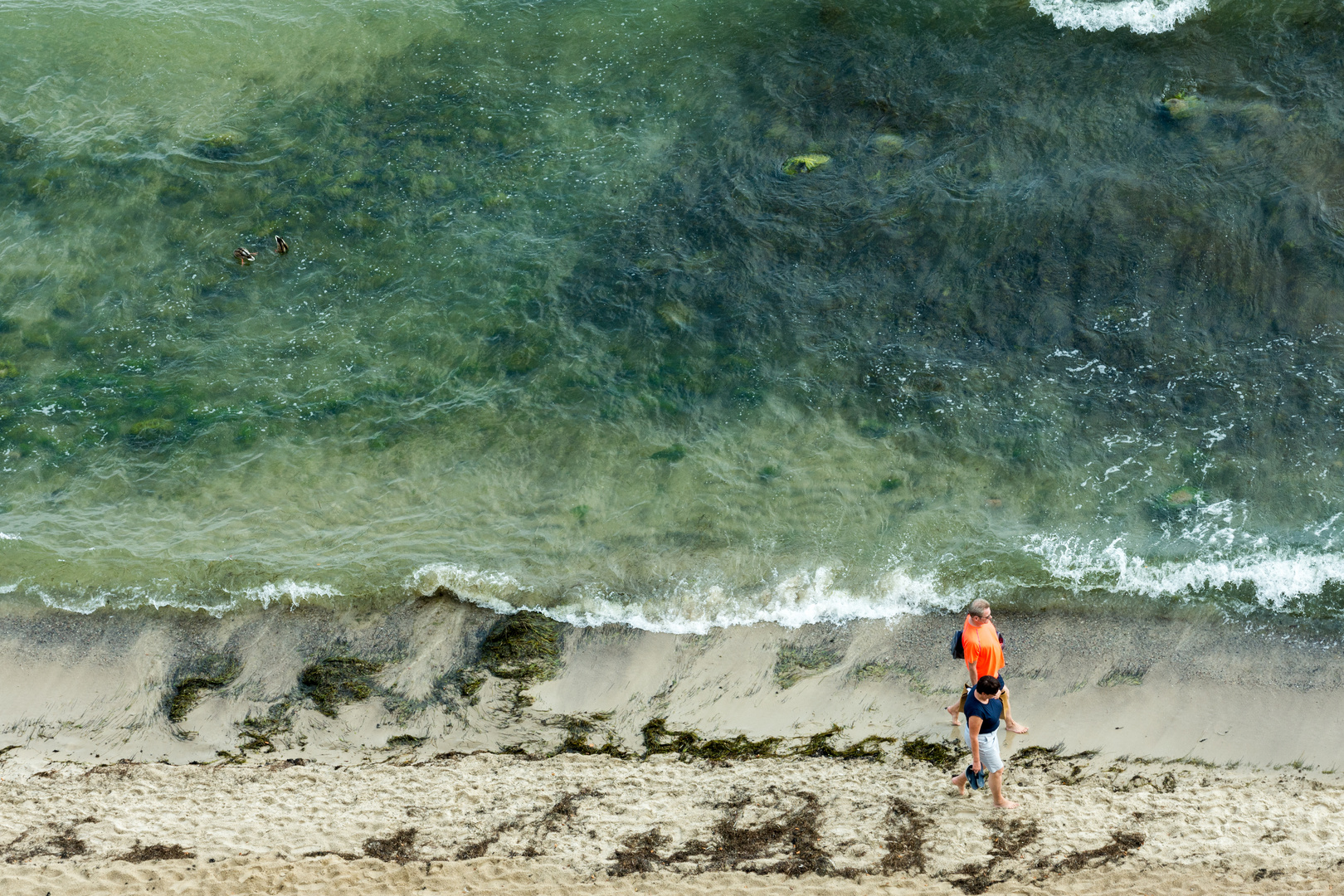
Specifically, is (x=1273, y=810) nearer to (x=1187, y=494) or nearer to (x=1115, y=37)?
(x=1187, y=494)

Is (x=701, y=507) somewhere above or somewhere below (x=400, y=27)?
below

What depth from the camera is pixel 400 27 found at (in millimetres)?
15570

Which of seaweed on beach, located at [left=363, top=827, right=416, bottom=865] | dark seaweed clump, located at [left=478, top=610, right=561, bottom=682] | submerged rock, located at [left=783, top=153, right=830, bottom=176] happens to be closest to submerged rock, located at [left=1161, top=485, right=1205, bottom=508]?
submerged rock, located at [left=783, top=153, right=830, bottom=176]

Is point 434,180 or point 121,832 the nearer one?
point 121,832

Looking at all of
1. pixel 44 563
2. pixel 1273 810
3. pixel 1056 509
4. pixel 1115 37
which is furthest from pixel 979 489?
pixel 44 563

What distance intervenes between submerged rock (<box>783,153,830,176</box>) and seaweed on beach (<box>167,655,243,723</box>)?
10.2 m

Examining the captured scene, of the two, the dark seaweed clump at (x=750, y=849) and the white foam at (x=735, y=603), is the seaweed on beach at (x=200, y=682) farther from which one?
the dark seaweed clump at (x=750, y=849)

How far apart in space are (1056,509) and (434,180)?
10.2m

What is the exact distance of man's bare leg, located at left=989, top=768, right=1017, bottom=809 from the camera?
8844 millimetres

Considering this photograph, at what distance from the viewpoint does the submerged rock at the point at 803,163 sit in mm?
13734

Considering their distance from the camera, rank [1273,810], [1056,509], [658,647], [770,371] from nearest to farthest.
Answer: [1273,810], [658,647], [1056,509], [770,371]

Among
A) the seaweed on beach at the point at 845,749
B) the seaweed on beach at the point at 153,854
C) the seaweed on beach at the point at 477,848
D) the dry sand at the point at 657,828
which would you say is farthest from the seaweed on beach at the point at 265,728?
the seaweed on beach at the point at 845,749

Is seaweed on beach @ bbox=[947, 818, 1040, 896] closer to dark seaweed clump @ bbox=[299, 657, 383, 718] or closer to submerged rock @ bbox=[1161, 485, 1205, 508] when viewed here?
submerged rock @ bbox=[1161, 485, 1205, 508]

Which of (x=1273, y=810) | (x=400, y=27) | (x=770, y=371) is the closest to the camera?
(x=1273, y=810)
